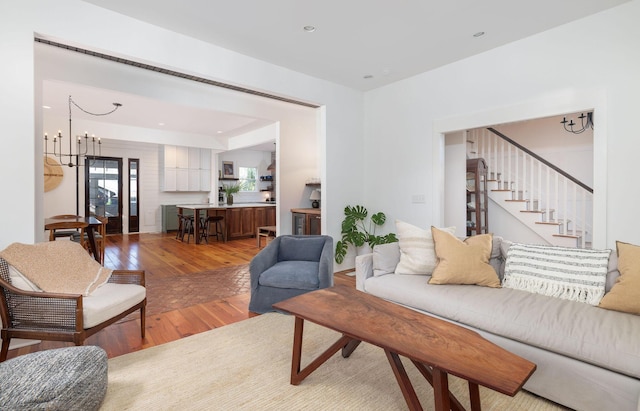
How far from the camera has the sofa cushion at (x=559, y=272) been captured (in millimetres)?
2100

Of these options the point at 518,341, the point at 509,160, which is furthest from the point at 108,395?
the point at 509,160

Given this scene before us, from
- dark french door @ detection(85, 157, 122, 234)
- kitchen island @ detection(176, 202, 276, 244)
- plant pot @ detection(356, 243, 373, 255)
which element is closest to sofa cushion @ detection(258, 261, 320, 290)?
plant pot @ detection(356, 243, 373, 255)

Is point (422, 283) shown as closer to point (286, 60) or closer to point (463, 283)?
point (463, 283)

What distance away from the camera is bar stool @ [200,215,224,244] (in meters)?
7.29

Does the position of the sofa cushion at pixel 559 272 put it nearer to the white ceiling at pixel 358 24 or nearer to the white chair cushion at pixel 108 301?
the white ceiling at pixel 358 24

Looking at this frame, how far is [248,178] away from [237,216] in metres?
2.72

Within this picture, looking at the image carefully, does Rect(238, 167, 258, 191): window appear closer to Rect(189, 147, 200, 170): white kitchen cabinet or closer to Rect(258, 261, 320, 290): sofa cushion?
Rect(189, 147, 200, 170): white kitchen cabinet

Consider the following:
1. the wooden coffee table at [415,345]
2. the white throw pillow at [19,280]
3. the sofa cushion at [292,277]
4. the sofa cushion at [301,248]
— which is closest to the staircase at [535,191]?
the sofa cushion at [301,248]

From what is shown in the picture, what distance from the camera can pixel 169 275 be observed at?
14.8ft

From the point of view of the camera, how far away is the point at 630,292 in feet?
6.14

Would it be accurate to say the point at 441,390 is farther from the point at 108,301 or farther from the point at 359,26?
the point at 359,26

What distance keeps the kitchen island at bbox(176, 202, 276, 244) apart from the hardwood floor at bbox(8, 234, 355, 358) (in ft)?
1.12

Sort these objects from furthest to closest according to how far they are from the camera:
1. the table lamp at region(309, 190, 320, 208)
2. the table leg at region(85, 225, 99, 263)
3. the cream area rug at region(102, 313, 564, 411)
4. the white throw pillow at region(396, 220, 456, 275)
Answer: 1. the table lamp at region(309, 190, 320, 208)
2. the table leg at region(85, 225, 99, 263)
3. the white throw pillow at region(396, 220, 456, 275)
4. the cream area rug at region(102, 313, 564, 411)

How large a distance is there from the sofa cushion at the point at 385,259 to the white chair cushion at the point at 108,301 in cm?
201
